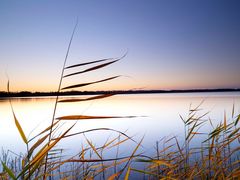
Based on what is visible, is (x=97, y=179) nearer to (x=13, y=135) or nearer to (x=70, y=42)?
(x=70, y=42)

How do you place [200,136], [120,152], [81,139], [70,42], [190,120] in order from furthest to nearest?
[81,139] < [200,136] < [120,152] < [190,120] < [70,42]

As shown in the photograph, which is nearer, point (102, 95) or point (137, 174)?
point (102, 95)

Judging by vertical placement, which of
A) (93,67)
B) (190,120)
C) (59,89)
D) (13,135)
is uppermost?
(93,67)

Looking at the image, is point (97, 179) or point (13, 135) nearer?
point (97, 179)

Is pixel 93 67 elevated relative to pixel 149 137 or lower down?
elevated

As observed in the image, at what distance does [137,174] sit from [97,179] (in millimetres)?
1201

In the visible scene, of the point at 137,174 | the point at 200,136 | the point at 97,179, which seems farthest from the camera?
the point at 200,136

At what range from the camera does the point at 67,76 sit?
50.3 inches

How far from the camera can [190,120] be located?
3.74 meters

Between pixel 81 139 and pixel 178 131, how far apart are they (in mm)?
5318

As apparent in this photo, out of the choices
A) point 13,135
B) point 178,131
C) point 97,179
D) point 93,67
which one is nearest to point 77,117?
point 93,67

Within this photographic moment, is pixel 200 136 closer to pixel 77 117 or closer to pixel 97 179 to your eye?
pixel 97 179

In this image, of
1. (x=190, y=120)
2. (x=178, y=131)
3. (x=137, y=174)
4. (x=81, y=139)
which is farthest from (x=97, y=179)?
(x=178, y=131)

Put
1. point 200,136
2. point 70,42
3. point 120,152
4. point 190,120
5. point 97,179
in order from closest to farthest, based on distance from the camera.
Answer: point 70,42
point 190,120
point 97,179
point 120,152
point 200,136
